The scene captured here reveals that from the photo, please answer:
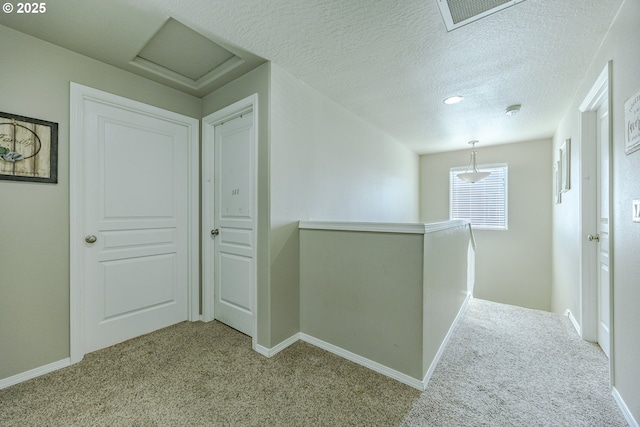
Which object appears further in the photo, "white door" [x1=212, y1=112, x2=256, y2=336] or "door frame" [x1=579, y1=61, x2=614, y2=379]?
"white door" [x1=212, y1=112, x2=256, y2=336]

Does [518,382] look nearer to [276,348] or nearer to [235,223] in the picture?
[276,348]

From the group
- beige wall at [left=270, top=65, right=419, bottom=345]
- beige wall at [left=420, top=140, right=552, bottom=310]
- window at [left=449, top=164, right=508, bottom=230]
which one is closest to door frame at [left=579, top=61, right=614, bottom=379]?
beige wall at [left=270, top=65, right=419, bottom=345]

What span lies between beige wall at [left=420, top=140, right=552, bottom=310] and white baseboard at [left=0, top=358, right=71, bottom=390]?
5359mm

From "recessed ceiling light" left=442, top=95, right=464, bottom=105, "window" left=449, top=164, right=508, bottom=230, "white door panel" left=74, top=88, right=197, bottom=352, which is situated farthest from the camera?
"window" left=449, top=164, right=508, bottom=230

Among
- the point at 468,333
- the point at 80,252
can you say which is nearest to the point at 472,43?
the point at 468,333

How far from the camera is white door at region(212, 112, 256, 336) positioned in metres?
2.35

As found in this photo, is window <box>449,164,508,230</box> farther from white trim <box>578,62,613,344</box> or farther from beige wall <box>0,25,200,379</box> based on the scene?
beige wall <box>0,25,200,379</box>

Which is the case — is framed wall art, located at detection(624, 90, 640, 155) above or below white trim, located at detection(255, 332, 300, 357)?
above

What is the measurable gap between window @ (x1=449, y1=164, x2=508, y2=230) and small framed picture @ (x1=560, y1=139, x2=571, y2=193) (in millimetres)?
1396

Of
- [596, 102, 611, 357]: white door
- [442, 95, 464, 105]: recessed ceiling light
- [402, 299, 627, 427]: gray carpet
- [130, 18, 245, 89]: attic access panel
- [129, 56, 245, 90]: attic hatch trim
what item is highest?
[130, 18, 245, 89]: attic access panel

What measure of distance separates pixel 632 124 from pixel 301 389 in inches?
90.8

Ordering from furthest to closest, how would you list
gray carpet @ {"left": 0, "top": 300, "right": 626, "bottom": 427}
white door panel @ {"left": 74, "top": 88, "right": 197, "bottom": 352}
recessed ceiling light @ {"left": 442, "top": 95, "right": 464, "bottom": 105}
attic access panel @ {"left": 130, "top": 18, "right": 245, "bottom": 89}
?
1. recessed ceiling light @ {"left": 442, "top": 95, "right": 464, "bottom": 105}
2. white door panel @ {"left": 74, "top": 88, "right": 197, "bottom": 352}
3. attic access panel @ {"left": 130, "top": 18, "right": 245, "bottom": 89}
4. gray carpet @ {"left": 0, "top": 300, "right": 626, "bottom": 427}

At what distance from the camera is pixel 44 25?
5.45ft

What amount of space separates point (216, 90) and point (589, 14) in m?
2.73
